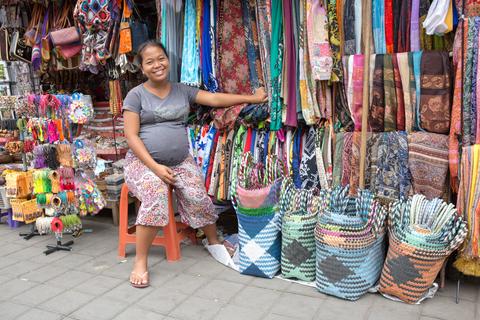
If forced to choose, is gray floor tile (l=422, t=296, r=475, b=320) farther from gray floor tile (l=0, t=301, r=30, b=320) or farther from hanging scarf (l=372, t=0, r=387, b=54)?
gray floor tile (l=0, t=301, r=30, b=320)

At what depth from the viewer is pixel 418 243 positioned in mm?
2508

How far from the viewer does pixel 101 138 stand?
5125mm

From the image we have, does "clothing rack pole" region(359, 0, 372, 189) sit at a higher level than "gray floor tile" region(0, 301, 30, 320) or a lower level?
higher

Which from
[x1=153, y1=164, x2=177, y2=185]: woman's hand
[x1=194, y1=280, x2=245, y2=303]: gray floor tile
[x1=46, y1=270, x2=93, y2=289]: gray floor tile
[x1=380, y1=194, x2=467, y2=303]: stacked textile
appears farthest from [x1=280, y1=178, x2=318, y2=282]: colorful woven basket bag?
[x1=46, y1=270, x2=93, y2=289]: gray floor tile

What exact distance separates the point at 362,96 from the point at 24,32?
12.9 feet

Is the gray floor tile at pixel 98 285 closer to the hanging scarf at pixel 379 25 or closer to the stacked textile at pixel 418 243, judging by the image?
the stacked textile at pixel 418 243

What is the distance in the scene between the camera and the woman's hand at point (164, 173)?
3135 millimetres

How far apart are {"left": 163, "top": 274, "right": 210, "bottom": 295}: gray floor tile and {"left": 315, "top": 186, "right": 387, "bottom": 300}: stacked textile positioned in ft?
2.69

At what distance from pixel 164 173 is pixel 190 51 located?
1.16 meters

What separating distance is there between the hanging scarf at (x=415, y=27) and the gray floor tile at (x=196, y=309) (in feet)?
6.78

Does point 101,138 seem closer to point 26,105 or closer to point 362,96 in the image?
point 26,105

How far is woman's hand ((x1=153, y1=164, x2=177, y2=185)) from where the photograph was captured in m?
3.13

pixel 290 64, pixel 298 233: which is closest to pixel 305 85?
pixel 290 64

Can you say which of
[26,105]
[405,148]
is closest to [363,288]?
[405,148]
